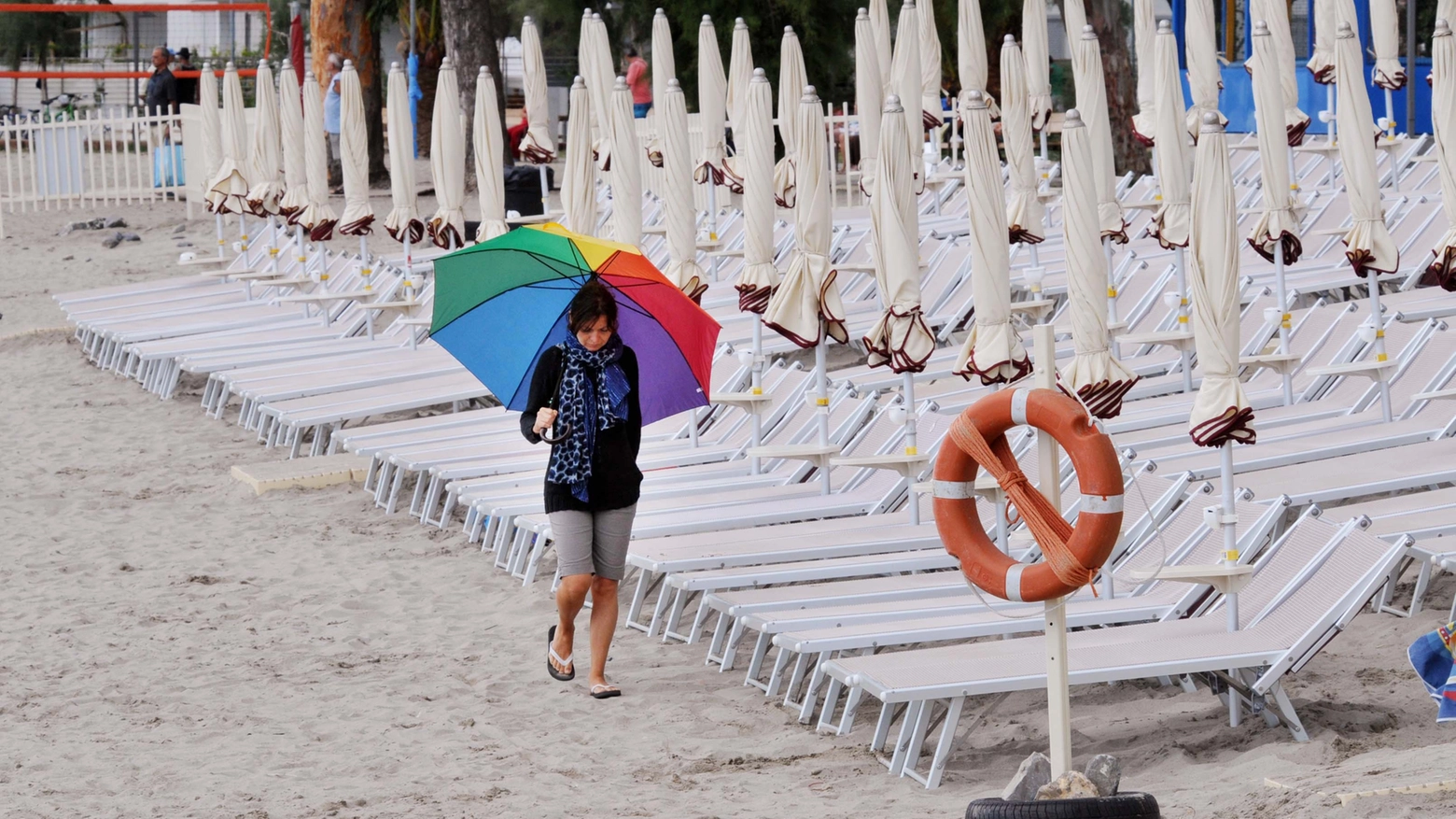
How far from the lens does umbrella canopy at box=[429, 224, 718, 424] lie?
695 centimetres

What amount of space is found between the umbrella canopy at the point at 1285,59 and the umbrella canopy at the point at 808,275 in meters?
4.12

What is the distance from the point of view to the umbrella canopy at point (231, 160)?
1464cm

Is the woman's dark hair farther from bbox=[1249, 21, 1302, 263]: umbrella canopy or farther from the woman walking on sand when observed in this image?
bbox=[1249, 21, 1302, 263]: umbrella canopy

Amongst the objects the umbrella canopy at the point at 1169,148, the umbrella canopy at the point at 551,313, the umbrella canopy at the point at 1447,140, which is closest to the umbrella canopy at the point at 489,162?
the umbrella canopy at the point at 1169,148

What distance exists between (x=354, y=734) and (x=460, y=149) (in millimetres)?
6090

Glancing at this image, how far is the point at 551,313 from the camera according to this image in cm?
694

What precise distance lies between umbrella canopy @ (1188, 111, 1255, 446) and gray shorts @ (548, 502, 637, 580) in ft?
6.49

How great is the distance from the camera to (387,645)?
25.5ft

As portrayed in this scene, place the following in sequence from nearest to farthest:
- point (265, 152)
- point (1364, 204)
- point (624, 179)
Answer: point (1364, 204) → point (624, 179) → point (265, 152)

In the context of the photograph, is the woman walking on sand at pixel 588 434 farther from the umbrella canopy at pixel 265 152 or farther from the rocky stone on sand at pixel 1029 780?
the umbrella canopy at pixel 265 152

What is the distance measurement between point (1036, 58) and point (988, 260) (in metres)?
6.44

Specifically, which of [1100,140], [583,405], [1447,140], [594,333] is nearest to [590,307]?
[594,333]

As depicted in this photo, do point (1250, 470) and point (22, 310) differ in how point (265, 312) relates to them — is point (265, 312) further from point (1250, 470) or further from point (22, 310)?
point (1250, 470)

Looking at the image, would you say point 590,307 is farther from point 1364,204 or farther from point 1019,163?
point 1019,163
